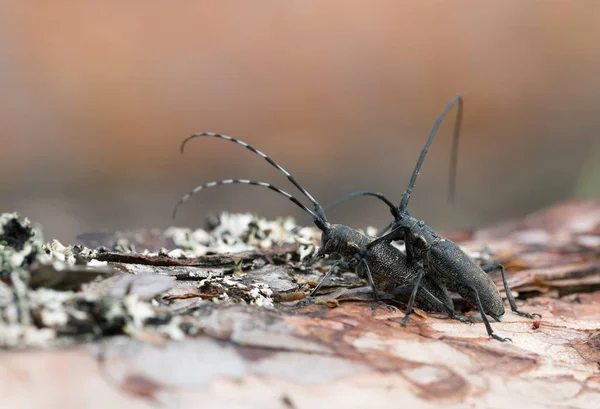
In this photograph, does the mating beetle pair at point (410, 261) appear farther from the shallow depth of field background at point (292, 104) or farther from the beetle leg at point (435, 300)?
the shallow depth of field background at point (292, 104)

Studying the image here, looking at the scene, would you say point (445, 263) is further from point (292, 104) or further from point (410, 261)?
point (292, 104)

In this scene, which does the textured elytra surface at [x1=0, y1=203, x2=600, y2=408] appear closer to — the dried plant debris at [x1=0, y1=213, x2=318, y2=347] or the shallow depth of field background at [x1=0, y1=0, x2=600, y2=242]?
the dried plant debris at [x1=0, y1=213, x2=318, y2=347]

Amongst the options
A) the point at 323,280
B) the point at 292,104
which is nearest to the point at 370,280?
the point at 323,280

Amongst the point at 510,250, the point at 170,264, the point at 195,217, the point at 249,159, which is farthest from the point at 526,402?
the point at 249,159

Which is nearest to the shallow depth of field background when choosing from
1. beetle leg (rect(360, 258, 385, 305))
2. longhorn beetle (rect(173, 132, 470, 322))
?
longhorn beetle (rect(173, 132, 470, 322))

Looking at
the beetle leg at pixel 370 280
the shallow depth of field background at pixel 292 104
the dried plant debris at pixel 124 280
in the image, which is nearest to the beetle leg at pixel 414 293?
the beetle leg at pixel 370 280
